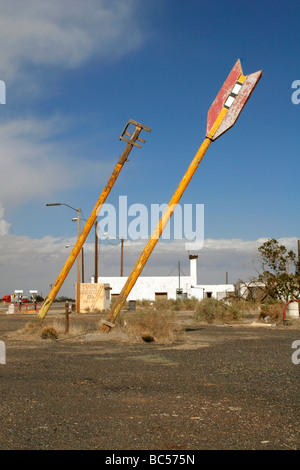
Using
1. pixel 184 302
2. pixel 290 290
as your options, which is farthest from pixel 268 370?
pixel 184 302

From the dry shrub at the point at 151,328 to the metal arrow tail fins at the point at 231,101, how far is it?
6898mm

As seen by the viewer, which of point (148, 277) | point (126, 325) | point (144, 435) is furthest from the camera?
point (148, 277)

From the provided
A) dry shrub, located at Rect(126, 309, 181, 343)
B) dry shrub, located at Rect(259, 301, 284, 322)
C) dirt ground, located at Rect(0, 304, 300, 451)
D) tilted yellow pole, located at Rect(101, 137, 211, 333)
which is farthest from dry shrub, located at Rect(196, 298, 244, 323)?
dirt ground, located at Rect(0, 304, 300, 451)

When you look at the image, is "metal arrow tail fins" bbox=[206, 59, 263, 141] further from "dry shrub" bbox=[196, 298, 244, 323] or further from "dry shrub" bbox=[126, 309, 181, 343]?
"dry shrub" bbox=[196, 298, 244, 323]

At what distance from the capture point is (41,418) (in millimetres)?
6938

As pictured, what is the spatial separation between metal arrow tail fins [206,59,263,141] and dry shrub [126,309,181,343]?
272 inches

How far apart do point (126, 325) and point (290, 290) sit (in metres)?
21.7

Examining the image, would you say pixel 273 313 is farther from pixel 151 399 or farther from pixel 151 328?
pixel 151 399

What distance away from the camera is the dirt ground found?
5.88 m

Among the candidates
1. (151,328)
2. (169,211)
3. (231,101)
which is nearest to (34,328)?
(151,328)

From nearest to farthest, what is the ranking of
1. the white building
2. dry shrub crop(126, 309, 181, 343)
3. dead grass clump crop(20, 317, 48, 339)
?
1. dry shrub crop(126, 309, 181, 343)
2. dead grass clump crop(20, 317, 48, 339)
3. the white building

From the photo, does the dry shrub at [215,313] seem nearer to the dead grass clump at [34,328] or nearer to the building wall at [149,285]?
the dead grass clump at [34,328]

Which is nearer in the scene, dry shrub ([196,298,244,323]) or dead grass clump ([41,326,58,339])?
dead grass clump ([41,326,58,339])
